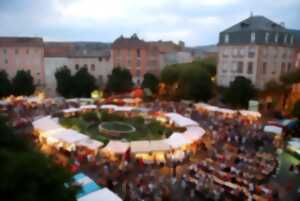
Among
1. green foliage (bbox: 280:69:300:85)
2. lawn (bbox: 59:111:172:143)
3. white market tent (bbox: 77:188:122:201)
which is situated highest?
green foliage (bbox: 280:69:300:85)

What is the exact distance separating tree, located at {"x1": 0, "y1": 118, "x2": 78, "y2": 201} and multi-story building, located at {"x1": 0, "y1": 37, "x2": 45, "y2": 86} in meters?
40.1

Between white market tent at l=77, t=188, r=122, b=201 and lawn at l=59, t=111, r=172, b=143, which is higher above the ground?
white market tent at l=77, t=188, r=122, b=201

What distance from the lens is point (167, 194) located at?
12844 millimetres

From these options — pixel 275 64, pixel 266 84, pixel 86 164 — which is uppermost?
pixel 275 64

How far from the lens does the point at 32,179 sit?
6465 mm

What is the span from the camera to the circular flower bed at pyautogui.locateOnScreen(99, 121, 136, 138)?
72.0 feet

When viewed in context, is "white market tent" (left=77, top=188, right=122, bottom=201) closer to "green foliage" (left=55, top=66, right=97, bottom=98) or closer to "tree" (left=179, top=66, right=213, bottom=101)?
"tree" (left=179, top=66, right=213, bottom=101)

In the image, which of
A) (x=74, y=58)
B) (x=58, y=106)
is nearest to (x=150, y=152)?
(x=58, y=106)

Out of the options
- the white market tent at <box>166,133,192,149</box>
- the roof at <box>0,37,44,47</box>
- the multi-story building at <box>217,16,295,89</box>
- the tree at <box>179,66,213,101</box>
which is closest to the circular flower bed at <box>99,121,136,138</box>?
the white market tent at <box>166,133,192,149</box>

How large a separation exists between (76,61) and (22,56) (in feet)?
27.0

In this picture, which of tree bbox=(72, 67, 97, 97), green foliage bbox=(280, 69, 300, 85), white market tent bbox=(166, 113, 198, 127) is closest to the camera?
white market tent bbox=(166, 113, 198, 127)

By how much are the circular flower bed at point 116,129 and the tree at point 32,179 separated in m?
14.4

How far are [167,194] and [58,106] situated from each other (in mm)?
22845

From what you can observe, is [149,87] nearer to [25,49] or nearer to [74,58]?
[74,58]
